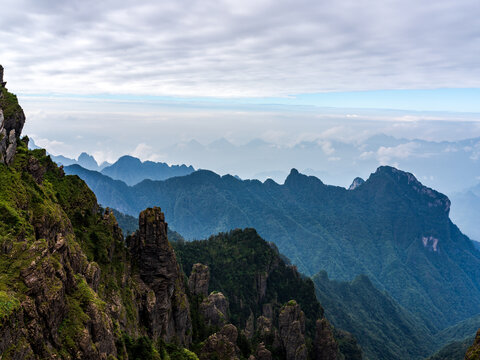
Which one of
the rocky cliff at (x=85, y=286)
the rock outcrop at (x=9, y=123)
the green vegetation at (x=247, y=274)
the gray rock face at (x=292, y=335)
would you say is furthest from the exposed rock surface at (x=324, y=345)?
the rock outcrop at (x=9, y=123)

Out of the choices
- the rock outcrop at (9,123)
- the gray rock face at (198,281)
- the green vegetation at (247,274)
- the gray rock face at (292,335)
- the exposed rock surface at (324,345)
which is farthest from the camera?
the green vegetation at (247,274)

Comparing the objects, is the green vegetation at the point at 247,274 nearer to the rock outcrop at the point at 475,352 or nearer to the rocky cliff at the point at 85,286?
the rocky cliff at the point at 85,286

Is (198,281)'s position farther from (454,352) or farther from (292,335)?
(454,352)

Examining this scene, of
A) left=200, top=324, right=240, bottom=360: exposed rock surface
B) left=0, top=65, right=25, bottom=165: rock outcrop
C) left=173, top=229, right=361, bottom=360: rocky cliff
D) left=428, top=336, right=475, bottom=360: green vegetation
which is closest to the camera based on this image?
left=0, top=65, right=25, bottom=165: rock outcrop

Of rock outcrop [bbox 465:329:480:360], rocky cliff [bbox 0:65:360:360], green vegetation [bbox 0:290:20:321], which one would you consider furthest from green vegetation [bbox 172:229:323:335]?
green vegetation [bbox 0:290:20:321]

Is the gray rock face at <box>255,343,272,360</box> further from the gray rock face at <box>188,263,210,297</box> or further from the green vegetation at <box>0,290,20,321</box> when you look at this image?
the green vegetation at <box>0,290,20,321</box>

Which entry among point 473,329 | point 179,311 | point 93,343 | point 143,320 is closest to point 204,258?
point 179,311

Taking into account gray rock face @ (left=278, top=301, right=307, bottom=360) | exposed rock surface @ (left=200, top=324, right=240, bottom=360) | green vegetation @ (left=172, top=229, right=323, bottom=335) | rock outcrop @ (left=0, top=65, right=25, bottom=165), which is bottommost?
green vegetation @ (left=172, top=229, right=323, bottom=335)

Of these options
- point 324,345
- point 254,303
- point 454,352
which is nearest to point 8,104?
point 324,345
